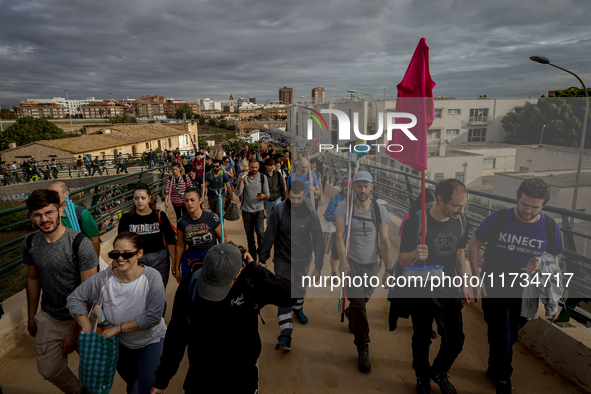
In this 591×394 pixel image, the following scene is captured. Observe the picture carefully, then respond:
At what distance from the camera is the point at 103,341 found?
2.20 meters

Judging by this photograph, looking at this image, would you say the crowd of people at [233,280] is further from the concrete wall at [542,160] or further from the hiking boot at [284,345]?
the concrete wall at [542,160]

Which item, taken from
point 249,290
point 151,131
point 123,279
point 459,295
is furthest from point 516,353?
point 151,131

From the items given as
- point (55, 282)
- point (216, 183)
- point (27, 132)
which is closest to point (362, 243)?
point (55, 282)

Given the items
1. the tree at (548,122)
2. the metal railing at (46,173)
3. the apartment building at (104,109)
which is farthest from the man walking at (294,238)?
the apartment building at (104,109)

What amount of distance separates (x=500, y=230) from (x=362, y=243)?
3.80ft

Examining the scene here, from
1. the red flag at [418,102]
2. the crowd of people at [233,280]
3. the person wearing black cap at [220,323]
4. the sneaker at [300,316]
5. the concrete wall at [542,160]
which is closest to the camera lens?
the person wearing black cap at [220,323]

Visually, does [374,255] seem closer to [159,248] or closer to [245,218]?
[159,248]

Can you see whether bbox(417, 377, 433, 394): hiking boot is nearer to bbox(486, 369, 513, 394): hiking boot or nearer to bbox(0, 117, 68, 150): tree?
bbox(486, 369, 513, 394): hiking boot

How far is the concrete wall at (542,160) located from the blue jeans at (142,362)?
10.1m

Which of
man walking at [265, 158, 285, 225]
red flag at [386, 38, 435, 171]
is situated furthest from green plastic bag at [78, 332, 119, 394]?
man walking at [265, 158, 285, 225]

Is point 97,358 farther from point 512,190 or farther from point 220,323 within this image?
point 512,190

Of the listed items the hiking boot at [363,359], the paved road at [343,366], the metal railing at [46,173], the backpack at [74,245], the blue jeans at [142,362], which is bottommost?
the metal railing at [46,173]

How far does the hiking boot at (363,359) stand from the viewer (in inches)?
119

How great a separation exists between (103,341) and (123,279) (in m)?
0.41
